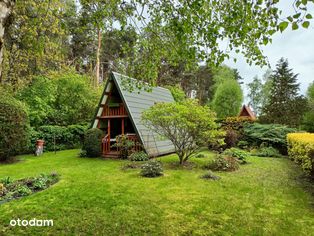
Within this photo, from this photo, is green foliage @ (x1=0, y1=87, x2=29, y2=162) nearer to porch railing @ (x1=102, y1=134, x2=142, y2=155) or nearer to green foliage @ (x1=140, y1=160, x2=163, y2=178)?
porch railing @ (x1=102, y1=134, x2=142, y2=155)

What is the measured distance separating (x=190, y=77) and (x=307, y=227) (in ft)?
90.6

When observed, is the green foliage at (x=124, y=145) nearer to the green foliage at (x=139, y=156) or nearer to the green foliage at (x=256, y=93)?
the green foliage at (x=139, y=156)

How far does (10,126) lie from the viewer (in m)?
10.8

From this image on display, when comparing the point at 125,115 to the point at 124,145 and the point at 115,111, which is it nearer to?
the point at 115,111

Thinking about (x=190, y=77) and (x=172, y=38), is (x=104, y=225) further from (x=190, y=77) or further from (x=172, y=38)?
(x=190, y=77)

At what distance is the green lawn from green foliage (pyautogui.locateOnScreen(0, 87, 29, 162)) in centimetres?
330

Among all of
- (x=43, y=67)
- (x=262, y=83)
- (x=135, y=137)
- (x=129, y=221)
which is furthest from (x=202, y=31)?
(x=262, y=83)

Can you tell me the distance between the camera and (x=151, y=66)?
4.96m

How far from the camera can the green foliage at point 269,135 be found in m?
14.2

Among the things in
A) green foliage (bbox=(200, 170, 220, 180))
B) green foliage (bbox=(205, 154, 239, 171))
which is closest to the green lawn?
green foliage (bbox=(200, 170, 220, 180))

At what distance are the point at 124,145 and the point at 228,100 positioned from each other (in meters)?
18.7

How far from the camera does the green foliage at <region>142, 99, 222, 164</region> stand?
9.11m

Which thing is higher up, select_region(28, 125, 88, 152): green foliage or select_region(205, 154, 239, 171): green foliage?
select_region(28, 125, 88, 152): green foliage

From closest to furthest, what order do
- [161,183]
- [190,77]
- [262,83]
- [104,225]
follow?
[104,225] < [161,183] < [190,77] < [262,83]
